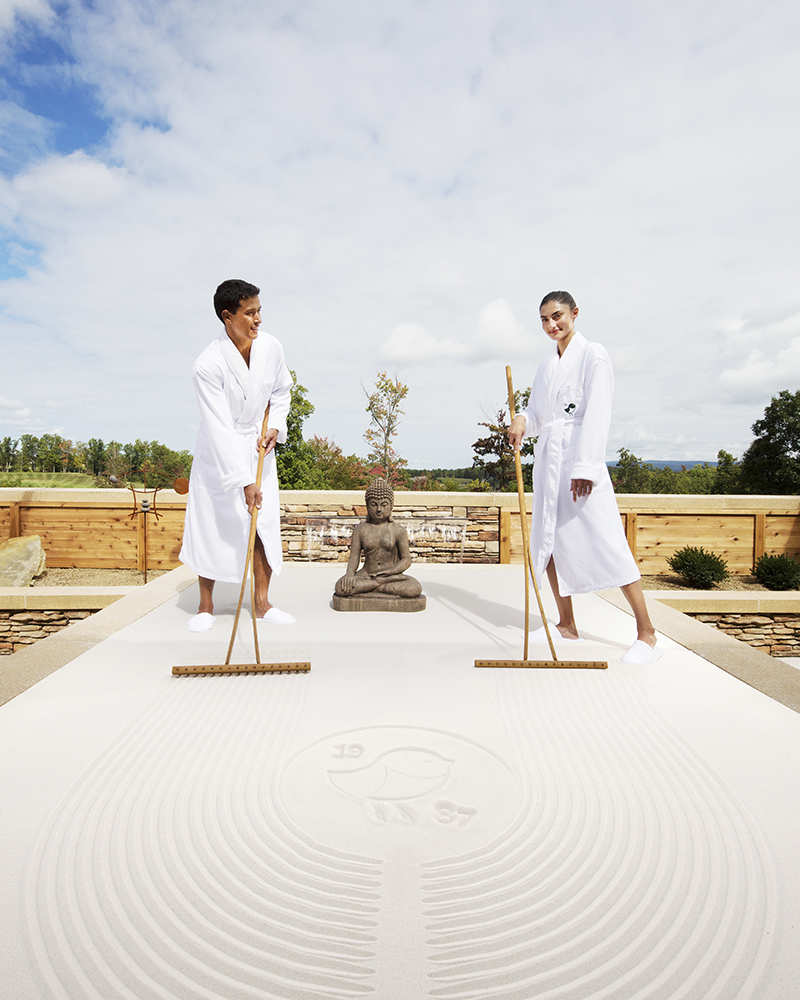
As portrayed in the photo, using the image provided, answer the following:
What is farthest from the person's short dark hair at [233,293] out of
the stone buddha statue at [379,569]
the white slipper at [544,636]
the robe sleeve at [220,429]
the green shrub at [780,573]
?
the green shrub at [780,573]

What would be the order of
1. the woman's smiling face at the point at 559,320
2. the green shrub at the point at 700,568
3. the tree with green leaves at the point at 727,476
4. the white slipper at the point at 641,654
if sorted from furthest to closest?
1. the tree with green leaves at the point at 727,476
2. the green shrub at the point at 700,568
3. the woman's smiling face at the point at 559,320
4. the white slipper at the point at 641,654

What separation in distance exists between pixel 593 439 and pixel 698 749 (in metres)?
1.43

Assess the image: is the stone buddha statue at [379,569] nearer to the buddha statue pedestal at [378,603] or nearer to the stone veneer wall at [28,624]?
the buddha statue pedestal at [378,603]

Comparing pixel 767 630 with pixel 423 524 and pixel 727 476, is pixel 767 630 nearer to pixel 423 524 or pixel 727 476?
pixel 423 524

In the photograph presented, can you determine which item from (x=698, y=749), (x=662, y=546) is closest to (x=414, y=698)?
(x=698, y=749)

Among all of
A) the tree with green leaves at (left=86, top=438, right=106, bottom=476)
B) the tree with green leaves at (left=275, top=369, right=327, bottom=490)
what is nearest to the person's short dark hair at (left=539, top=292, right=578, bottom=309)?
the tree with green leaves at (left=275, top=369, right=327, bottom=490)

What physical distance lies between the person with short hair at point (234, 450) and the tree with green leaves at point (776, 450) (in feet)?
53.2

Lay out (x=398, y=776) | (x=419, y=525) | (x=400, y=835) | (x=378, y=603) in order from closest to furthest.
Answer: (x=400, y=835)
(x=398, y=776)
(x=378, y=603)
(x=419, y=525)

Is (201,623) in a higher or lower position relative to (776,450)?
lower

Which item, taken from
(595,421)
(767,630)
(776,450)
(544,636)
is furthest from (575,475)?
(776,450)

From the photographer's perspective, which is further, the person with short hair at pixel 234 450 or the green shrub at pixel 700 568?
the green shrub at pixel 700 568

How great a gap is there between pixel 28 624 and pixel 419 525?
3.83m

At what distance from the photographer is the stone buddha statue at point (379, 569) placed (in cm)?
390

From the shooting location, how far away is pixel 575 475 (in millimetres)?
2830
